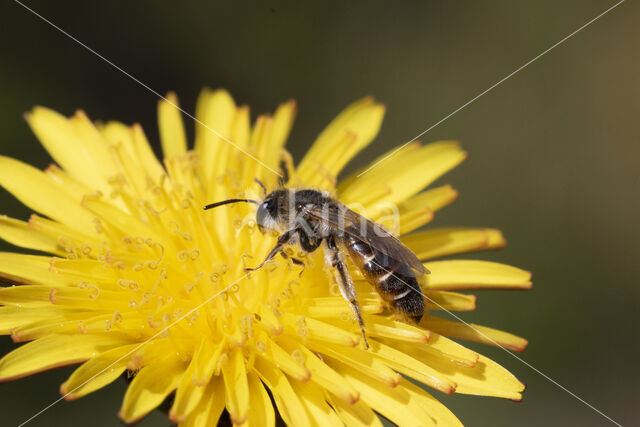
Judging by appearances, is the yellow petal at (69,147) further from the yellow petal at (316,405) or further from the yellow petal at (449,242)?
the yellow petal at (449,242)

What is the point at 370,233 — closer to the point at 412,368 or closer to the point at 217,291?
the point at 412,368

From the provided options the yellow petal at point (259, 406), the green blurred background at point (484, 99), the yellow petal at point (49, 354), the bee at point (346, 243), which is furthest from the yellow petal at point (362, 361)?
the green blurred background at point (484, 99)

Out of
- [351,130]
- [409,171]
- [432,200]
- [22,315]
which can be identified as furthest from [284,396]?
[351,130]

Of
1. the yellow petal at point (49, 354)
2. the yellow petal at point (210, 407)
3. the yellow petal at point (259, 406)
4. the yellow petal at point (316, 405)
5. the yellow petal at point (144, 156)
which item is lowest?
the yellow petal at point (316, 405)

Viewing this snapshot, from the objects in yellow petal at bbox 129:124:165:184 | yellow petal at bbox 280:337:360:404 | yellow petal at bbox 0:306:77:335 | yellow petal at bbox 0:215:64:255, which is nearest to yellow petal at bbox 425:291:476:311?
yellow petal at bbox 280:337:360:404

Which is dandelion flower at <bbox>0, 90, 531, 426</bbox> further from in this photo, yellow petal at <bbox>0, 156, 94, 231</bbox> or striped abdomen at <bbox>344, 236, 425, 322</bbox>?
striped abdomen at <bbox>344, 236, 425, 322</bbox>

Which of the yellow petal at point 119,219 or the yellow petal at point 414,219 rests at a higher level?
the yellow petal at point 119,219
